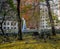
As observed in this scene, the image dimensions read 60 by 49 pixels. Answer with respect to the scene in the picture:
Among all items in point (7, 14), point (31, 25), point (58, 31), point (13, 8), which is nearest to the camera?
point (13, 8)

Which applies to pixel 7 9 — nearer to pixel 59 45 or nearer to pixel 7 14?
pixel 7 14

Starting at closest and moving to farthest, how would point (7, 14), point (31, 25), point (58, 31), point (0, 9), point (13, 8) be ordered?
point (13, 8) < point (7, 14) < point (0, 9) < point (58, 31) < point (31, 25)

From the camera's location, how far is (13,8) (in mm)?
8414

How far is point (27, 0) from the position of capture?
12.6 meters

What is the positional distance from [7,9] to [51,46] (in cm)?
311

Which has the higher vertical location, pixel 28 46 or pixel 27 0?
pixel 27 0

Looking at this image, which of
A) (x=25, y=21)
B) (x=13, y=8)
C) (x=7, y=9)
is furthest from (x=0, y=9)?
(x=25, y=21)

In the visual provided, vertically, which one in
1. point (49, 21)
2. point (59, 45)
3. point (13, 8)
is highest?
point (13, 8)

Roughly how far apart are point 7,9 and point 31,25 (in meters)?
5.69

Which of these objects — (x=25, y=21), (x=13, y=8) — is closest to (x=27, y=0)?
(x=25, y=21)

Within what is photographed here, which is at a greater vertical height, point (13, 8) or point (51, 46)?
point (13, 8)

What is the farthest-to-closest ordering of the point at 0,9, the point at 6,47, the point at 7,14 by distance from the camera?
the point at 0,9 → the point at 7,14 → the point at 6,47

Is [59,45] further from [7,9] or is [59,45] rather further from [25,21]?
[25,21]

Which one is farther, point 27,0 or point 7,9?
point 27,0
